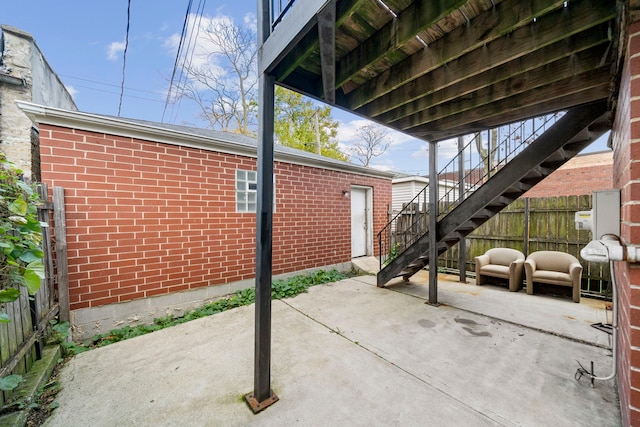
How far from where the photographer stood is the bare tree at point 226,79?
9.91 m

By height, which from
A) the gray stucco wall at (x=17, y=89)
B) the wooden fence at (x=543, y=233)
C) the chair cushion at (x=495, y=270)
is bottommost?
the chair cushion at (x=495, y=270)

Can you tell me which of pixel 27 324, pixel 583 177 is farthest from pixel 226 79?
pixel 583 177

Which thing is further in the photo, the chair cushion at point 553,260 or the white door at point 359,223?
the white door at point 359,223

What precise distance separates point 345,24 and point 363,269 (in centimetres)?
534

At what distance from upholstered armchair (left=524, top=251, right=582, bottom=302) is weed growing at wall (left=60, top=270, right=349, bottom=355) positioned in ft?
11.3

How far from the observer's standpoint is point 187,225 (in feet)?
12.9

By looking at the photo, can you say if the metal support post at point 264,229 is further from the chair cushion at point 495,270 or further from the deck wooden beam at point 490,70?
the chair cushion at point 495,270

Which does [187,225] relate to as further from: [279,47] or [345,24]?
[345,24]

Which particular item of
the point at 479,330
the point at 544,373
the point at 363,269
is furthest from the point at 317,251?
the point at 544,373

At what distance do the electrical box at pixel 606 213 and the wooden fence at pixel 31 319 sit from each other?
3494 millimetres

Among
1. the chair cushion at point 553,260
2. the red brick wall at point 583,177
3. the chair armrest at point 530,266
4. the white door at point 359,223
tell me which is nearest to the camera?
the chair cushion at point 553,260

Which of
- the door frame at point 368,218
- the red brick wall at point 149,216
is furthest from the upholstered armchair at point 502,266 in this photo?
the red brick wall at point 149,216

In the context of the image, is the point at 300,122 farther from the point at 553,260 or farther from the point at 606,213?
the point at 606,213

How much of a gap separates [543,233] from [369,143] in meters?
14.5
